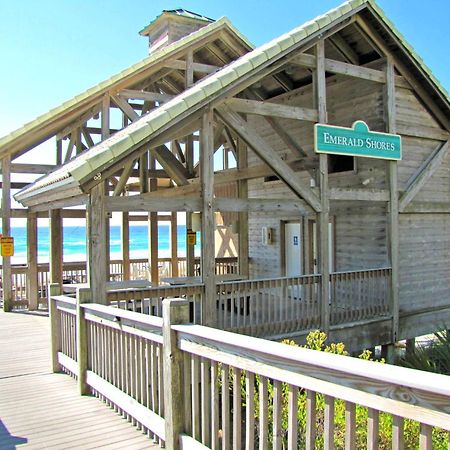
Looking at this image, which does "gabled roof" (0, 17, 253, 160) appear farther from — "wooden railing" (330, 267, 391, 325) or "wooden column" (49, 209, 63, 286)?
"wooden railing" (330, 267, 391, 325)

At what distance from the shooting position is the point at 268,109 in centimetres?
855

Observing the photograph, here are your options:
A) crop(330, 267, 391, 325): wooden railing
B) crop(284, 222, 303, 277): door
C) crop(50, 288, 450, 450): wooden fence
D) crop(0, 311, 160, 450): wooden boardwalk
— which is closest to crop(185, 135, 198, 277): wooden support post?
crop(284, 222, 303, 277): door

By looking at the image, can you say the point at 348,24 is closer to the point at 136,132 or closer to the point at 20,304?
the point at 136,132

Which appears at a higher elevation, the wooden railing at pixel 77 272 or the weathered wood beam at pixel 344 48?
the weathered wood beam at pixel 344 48

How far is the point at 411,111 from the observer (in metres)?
11.3

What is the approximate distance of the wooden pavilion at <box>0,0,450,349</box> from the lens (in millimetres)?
7523

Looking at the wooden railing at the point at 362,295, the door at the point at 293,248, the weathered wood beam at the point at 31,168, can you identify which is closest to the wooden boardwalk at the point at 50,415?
the wooden railing at the point at 362,295

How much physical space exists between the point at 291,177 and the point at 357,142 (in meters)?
1.81

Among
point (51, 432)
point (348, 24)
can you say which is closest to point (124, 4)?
point (348, 24)

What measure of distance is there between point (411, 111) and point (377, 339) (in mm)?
5266

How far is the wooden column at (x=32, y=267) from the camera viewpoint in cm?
1230

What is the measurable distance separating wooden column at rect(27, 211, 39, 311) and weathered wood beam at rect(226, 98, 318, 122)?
6.69 meters

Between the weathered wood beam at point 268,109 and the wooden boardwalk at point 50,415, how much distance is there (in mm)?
4947

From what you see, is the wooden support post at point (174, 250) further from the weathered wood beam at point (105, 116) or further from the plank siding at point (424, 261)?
the plank siding at point (424, 261)
